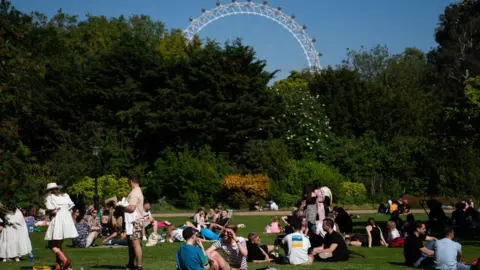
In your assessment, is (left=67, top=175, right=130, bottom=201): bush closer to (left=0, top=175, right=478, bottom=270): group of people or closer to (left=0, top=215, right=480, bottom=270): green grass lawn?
(left=0, top=175, right=478, bottom=270): group of people

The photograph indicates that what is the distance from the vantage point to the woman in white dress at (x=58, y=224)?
56.6 feet

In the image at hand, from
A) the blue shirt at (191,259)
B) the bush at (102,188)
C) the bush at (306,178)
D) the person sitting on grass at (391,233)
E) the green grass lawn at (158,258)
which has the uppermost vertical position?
the bush at (306,178)

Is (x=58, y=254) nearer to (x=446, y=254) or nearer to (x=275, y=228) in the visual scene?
(x=446, y=254)

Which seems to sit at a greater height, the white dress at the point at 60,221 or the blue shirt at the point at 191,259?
the white dress at the point at 60,221

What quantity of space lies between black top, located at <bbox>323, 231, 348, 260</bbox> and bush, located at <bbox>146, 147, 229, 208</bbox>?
94.3ft

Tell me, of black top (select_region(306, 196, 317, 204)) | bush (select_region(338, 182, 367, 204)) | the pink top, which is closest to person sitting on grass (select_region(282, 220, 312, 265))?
black top (select_region(306, 196, 317, 204))

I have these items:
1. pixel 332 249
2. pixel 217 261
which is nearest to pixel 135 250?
pixel 217 261

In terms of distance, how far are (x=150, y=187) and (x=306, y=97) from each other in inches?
541

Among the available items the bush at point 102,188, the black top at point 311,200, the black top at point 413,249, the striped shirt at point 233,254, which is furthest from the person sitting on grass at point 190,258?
the bush at point 102,188

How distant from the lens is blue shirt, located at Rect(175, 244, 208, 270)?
45.5 ft

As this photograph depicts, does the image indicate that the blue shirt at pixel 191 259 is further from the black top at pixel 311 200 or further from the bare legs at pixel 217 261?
the black top at pixel 311 200

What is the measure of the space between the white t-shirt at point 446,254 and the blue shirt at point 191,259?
236 inches

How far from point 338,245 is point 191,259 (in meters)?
6.91

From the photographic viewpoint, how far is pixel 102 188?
159 feet
